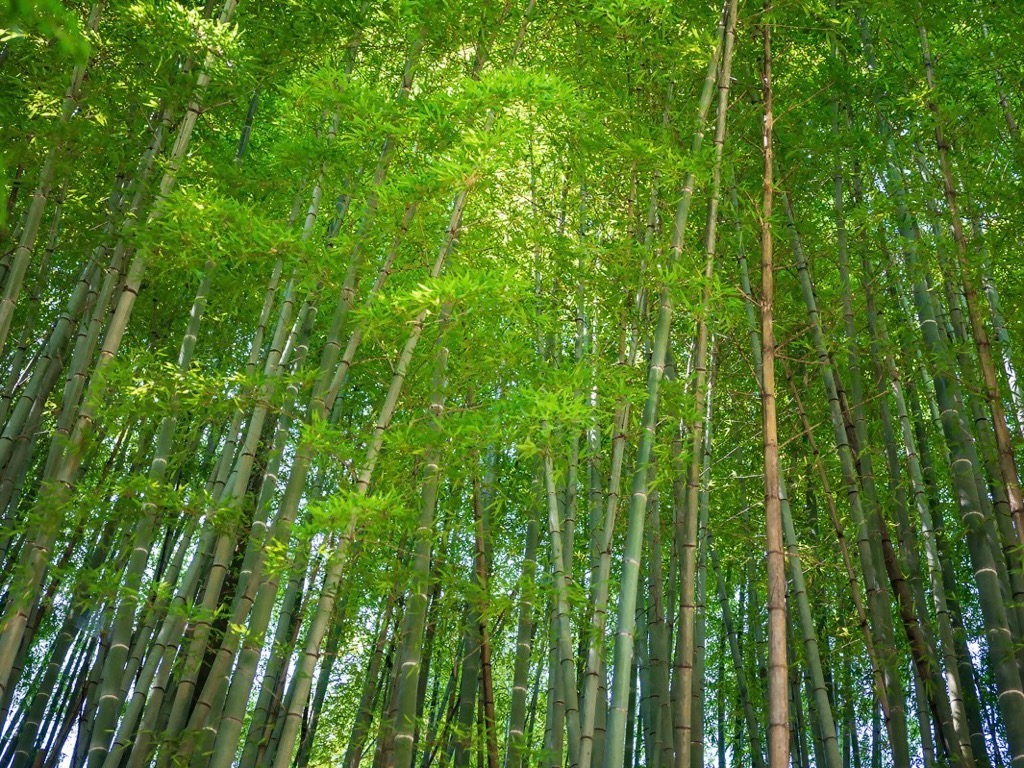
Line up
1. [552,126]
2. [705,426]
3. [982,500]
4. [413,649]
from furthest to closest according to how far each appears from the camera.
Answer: [705,426], [552,126], [982,500], [413,649]

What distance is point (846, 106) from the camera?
18.6ft

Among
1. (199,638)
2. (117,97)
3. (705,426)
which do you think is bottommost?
(199,638)

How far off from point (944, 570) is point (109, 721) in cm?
456

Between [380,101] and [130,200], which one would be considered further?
[130,200]

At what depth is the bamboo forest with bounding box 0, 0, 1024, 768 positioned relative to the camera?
3.88 m

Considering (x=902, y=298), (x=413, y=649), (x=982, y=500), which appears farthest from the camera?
(x=902, y=298)

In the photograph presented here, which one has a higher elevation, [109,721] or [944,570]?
[944,570]

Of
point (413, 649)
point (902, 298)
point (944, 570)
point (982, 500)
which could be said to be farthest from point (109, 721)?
point (902, 298)

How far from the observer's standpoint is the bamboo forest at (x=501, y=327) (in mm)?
3879

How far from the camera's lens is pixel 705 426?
536 centimetres

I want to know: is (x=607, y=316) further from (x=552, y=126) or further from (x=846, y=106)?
(x=846, y=106)

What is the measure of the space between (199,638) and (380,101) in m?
2.51

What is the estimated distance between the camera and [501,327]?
16.2 feet

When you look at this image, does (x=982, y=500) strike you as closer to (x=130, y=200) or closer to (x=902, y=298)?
(x=902, y=298)
